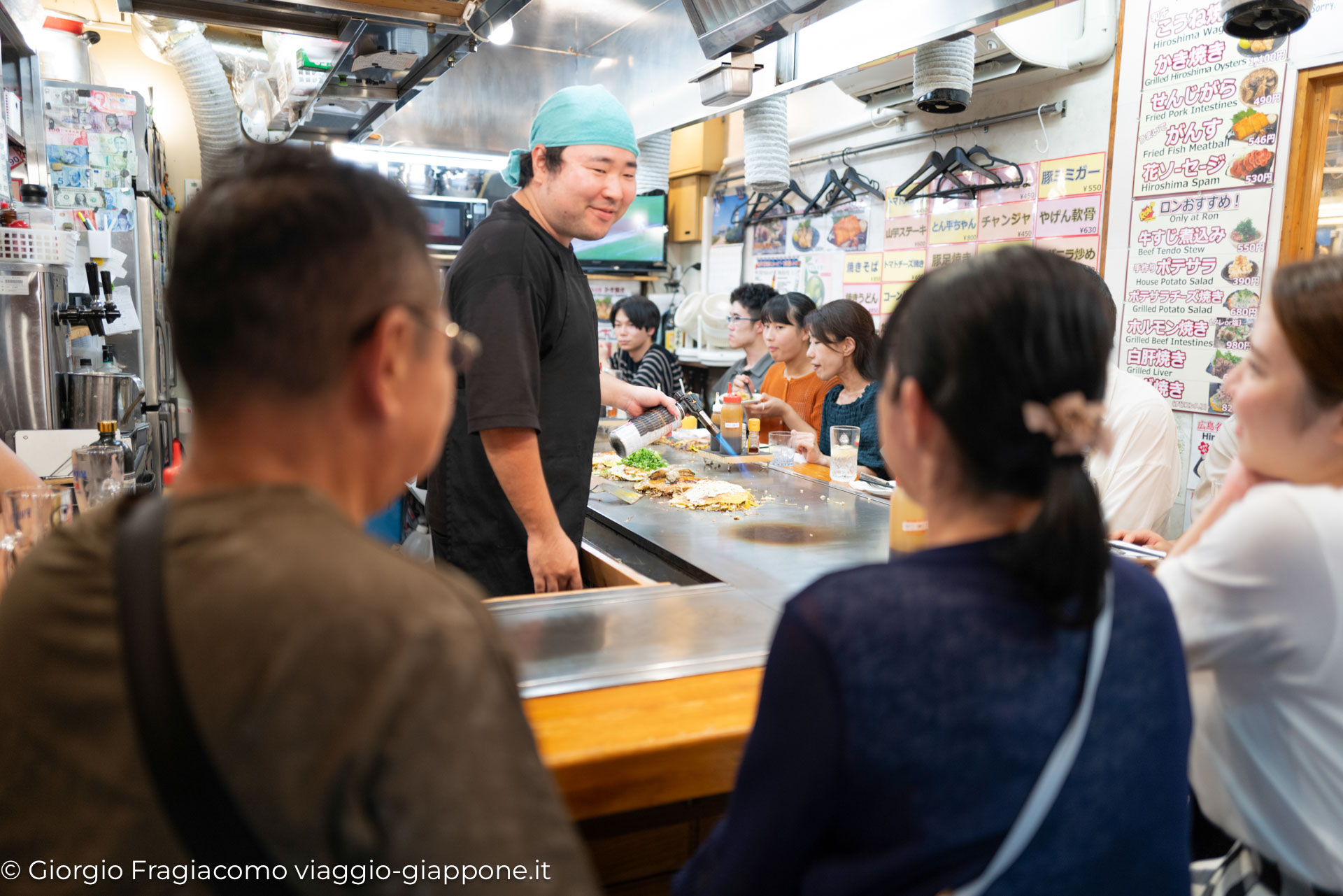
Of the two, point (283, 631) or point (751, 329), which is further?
point (751, 329)

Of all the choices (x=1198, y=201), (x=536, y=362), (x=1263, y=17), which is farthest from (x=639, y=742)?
(x=1198, y=201)

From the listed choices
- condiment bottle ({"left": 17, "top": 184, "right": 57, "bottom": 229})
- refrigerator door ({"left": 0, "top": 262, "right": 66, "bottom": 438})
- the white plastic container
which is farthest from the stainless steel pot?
the white plastic container

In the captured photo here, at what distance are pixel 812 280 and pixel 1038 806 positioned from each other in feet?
19.6

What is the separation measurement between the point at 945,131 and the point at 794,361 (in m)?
1.66

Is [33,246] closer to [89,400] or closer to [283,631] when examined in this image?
[89,400]

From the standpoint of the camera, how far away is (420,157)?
→ 7059 millimetres

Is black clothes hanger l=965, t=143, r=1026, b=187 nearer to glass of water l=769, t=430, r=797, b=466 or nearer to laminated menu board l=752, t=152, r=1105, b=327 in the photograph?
laminated menu board l=752, t=152, r=1105, b=327

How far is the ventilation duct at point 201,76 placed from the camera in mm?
5277

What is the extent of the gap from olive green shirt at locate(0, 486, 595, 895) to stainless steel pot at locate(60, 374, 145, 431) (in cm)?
389

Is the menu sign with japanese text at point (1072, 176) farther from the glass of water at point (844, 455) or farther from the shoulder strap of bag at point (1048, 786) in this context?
the shoulder strap of bag at point (1048, 786)

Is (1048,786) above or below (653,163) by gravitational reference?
below

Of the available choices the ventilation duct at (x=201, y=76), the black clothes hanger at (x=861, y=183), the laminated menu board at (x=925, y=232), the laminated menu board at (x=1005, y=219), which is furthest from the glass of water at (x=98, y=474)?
the black clothes hanger at (x=861, y=183)

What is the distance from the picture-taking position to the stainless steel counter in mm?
1312

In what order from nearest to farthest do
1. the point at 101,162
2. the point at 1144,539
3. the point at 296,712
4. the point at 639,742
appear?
the point at 296,712 → the point at 639,742 → the point at 1144,539 → the point at 101,162
